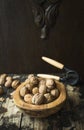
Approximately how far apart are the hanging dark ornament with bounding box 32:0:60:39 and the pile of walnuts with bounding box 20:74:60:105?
0.42 meters

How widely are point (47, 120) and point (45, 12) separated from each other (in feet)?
2.00

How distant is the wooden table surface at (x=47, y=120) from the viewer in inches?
33.1

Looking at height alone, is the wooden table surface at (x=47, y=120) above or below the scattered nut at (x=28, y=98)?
below

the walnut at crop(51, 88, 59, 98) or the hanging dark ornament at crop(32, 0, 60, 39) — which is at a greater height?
the hanging dark ornament at crop(32, 0, 60, 39)

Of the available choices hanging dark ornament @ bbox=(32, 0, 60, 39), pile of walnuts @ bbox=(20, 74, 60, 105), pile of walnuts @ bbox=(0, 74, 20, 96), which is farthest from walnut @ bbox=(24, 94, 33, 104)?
hanging dark ornament @ bbox=(32, 0, 60, 39)

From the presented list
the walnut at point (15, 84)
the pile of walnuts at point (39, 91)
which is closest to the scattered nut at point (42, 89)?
the pile of walnuts at point (39, 91)

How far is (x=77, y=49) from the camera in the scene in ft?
4.55

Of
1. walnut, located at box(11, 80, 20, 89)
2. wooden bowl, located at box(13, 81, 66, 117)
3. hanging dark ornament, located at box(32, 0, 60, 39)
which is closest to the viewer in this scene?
wooden bowl, located at box(13, 81, 66, 117)

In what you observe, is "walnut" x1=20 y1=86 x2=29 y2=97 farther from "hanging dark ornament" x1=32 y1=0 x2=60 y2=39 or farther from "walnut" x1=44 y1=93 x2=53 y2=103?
"hanging dark ornament" x1=32 y1=0 x2=60 y2=39

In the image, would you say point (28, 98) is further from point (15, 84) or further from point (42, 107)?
point (15, 84)

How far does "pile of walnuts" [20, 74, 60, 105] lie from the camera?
84cm

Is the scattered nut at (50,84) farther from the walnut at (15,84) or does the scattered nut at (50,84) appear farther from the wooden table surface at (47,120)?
the walnut at (15,84)

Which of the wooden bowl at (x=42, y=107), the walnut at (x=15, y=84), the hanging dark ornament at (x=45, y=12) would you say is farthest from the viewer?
the hanging dark ornament at (x=45, y=12)

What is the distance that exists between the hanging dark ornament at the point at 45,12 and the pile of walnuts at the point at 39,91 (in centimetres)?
42
